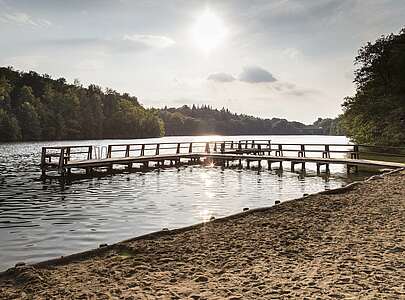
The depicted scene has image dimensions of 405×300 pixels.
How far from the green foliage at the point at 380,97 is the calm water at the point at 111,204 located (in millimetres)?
15472

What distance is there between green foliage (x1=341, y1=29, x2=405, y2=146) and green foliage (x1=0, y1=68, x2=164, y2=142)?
61.9 meters

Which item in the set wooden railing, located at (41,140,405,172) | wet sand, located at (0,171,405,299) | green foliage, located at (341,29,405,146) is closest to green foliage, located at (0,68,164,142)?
wooden railing, located at (41,140,405,172)

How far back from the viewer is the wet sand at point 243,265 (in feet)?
16.1

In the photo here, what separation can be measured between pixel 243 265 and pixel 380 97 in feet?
123

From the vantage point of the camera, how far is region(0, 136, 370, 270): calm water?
9.64 metres

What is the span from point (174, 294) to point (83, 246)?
484 centimetres

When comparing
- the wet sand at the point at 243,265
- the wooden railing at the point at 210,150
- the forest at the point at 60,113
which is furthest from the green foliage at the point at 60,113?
the wet sand at the point at 243,265

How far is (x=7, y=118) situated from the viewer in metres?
76.0

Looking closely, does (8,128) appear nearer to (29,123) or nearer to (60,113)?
(29,123)

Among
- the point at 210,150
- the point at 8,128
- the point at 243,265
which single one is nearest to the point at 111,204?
the point at 243,265

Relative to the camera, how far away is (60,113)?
3947 inches

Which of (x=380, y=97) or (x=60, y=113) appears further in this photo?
(x=60, y=113)

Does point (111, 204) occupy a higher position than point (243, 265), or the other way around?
point (243, 265)

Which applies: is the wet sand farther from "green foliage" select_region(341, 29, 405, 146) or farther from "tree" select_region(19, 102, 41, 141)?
"tree" select_region(19, 102, 41, 141)
